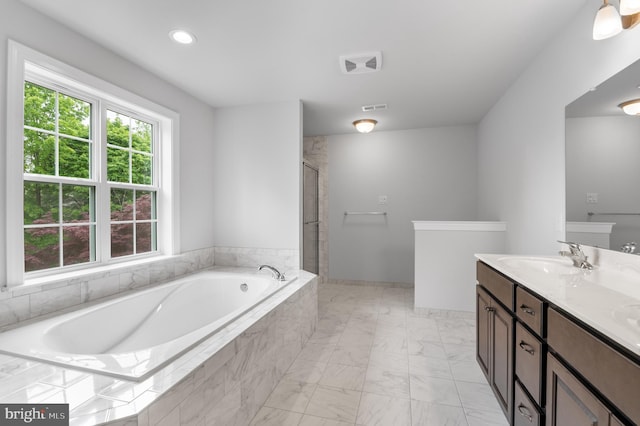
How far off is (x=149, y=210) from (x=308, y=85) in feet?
6.45

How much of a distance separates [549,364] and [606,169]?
1.09 m

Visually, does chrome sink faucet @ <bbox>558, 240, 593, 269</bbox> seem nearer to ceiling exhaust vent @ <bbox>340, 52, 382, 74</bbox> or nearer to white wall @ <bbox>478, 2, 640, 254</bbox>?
white wall @ <bbox>478, 2, 640, 254</bbox>

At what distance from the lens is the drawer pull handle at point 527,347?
1.21m

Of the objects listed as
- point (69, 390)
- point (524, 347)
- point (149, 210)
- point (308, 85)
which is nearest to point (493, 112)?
point (308, 85)

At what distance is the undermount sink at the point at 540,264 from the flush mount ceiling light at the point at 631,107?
0.80 m

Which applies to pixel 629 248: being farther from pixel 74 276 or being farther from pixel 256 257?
pixel 74 276

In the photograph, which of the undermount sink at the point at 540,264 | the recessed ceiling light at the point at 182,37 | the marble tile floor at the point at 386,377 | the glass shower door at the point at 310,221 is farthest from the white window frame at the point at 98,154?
the undermount sink at the point at 540,264

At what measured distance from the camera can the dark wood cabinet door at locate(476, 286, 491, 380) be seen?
5.86 ft

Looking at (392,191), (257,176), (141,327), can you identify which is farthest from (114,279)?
(392,191)

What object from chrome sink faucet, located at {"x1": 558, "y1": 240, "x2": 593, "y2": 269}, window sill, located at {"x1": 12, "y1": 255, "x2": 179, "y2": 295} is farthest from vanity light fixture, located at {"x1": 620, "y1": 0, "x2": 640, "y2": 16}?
window sill, located at {"x1": 12, "y1": 255, "x2": 179, "y2": 295}

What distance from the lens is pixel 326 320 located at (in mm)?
3180

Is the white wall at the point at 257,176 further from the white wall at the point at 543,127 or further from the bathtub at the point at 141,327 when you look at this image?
the white wall at the point at 543,127

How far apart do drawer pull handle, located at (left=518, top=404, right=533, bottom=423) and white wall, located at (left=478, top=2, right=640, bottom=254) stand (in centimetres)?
120

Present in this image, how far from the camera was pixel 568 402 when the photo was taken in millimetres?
955
